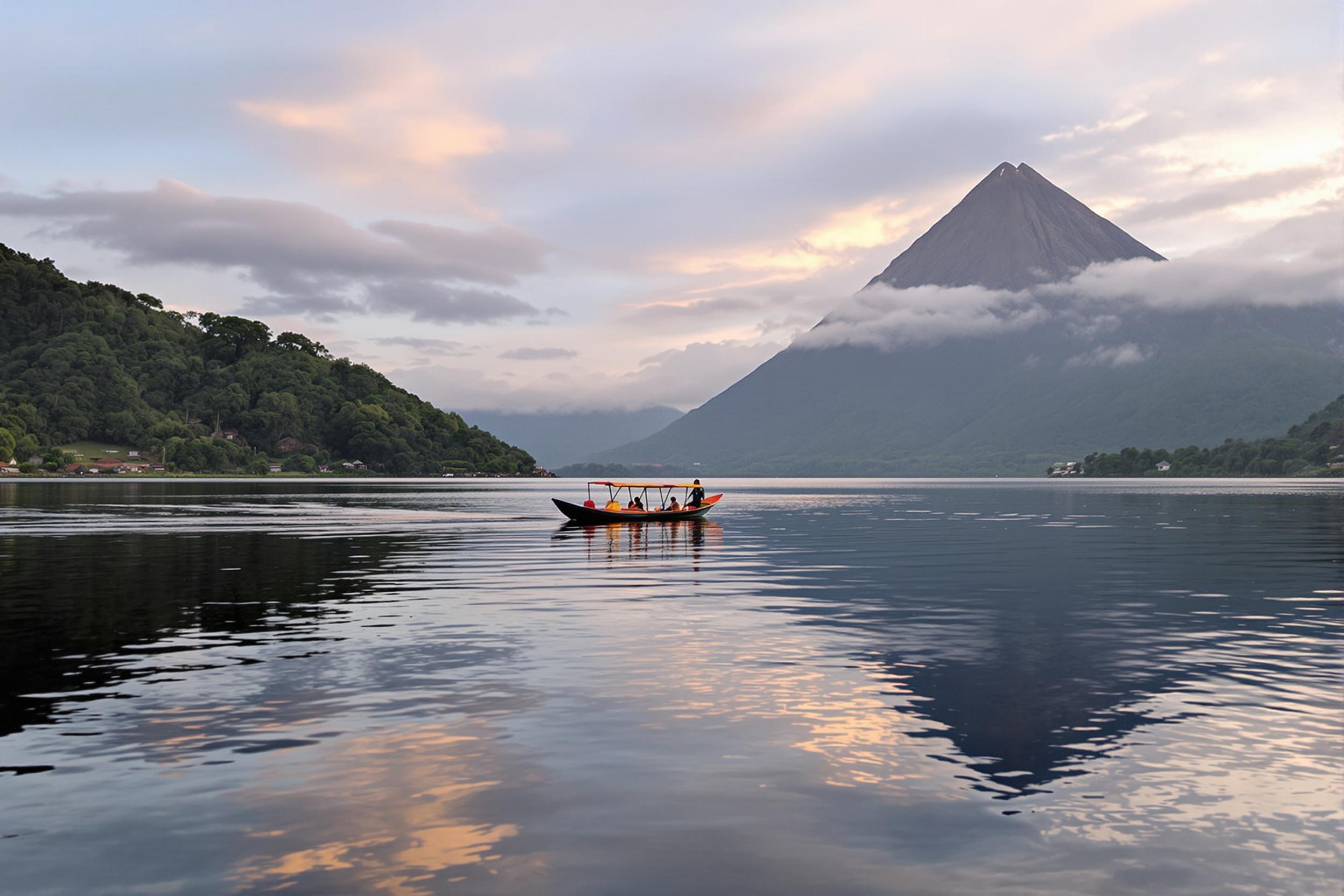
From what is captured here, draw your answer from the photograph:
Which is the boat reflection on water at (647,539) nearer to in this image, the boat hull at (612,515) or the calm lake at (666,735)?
the boat hull at (612,515)

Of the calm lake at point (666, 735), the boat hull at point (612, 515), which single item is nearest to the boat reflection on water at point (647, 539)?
the boat hull at point (612, 515)

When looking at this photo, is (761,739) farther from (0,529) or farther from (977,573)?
(0,529)

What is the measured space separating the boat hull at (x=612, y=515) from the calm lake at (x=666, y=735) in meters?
50.0

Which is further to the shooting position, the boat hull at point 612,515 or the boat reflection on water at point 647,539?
the boat hull at point 612,515

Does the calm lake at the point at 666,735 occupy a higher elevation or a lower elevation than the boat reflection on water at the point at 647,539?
higher

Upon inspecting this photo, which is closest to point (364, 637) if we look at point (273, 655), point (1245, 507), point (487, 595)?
point (273, 655)

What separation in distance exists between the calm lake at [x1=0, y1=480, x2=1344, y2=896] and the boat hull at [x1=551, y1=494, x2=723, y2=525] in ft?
164

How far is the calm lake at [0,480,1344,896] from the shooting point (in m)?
13.3

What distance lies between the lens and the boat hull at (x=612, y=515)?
324 ft

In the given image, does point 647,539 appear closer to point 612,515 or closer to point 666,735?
point 612,515

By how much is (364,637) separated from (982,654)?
60.3 feet

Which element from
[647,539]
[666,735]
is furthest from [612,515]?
[666,735]

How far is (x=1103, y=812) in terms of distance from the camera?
15.2 meters

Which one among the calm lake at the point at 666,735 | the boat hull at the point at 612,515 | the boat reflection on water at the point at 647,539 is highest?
the boat hull at the point at 612,515
